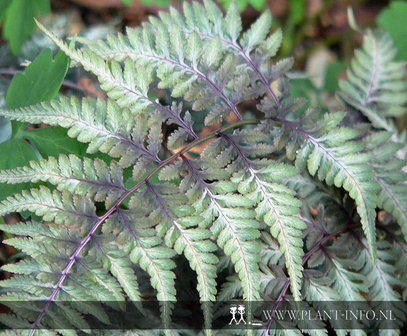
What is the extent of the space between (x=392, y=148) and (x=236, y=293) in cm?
60

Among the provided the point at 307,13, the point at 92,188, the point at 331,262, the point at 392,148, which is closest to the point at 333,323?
the point at 331,262

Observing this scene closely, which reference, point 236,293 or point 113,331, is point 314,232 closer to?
point 236,293

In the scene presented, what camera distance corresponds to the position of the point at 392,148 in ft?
3.91

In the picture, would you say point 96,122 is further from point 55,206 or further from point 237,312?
point 237,312

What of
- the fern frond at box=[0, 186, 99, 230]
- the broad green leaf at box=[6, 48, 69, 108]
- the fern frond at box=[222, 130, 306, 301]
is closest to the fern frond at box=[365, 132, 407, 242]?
the fern frond at box=[222, 130, 306, 301]

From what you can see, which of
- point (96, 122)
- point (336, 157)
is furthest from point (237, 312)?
point (96, 122)

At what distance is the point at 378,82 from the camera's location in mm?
1333

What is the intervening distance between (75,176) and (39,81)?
34 cm

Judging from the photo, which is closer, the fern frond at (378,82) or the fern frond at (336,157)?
the fern frond at (336,157)

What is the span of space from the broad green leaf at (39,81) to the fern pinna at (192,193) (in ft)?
0.27

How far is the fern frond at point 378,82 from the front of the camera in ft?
4.32

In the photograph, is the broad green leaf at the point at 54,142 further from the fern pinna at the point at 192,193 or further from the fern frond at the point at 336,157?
the fern frond at the point at 336,157

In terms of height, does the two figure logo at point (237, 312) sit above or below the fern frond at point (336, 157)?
below

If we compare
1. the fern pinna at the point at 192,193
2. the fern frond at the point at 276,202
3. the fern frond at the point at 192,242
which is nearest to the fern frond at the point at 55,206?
the fern pinna at the point at 192,193
